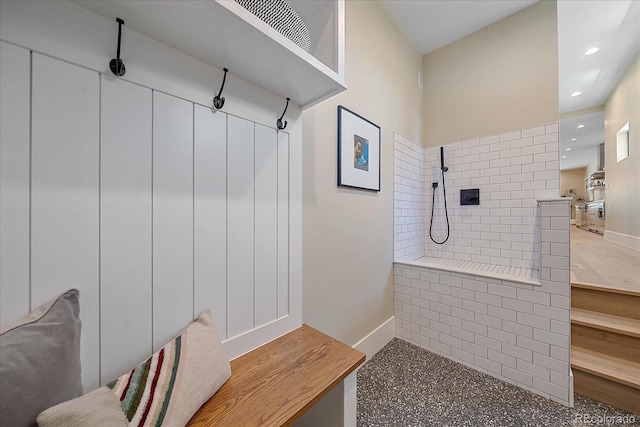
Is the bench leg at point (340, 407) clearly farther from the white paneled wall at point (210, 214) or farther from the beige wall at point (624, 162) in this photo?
the beige wall at point (624, 162)

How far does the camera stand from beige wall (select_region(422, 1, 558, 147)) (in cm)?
187

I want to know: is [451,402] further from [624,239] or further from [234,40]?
[624,239]

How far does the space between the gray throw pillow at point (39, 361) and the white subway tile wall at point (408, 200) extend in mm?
1961

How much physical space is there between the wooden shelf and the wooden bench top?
1096 millimetres

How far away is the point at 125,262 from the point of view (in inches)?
26.9

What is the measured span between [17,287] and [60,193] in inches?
9.1

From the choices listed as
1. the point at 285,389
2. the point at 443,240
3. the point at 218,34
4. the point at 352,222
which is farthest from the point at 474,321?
the point at 218,34

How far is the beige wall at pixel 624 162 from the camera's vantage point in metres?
3.16

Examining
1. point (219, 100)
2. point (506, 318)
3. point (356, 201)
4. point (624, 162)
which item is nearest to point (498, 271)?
point (506, 318)

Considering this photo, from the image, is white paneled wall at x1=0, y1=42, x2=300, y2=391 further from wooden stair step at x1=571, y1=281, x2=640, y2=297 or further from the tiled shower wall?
wooden stair step at x1=571, y1=281, x2=640, y2=297

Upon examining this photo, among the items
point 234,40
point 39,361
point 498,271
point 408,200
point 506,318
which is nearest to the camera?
point 39,361

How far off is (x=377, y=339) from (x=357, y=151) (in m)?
1.45

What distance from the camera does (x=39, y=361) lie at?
471 millimetres

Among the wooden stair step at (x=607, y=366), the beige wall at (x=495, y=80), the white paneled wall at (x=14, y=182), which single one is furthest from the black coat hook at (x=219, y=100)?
the wooden stair step at (x=607, y=366)
